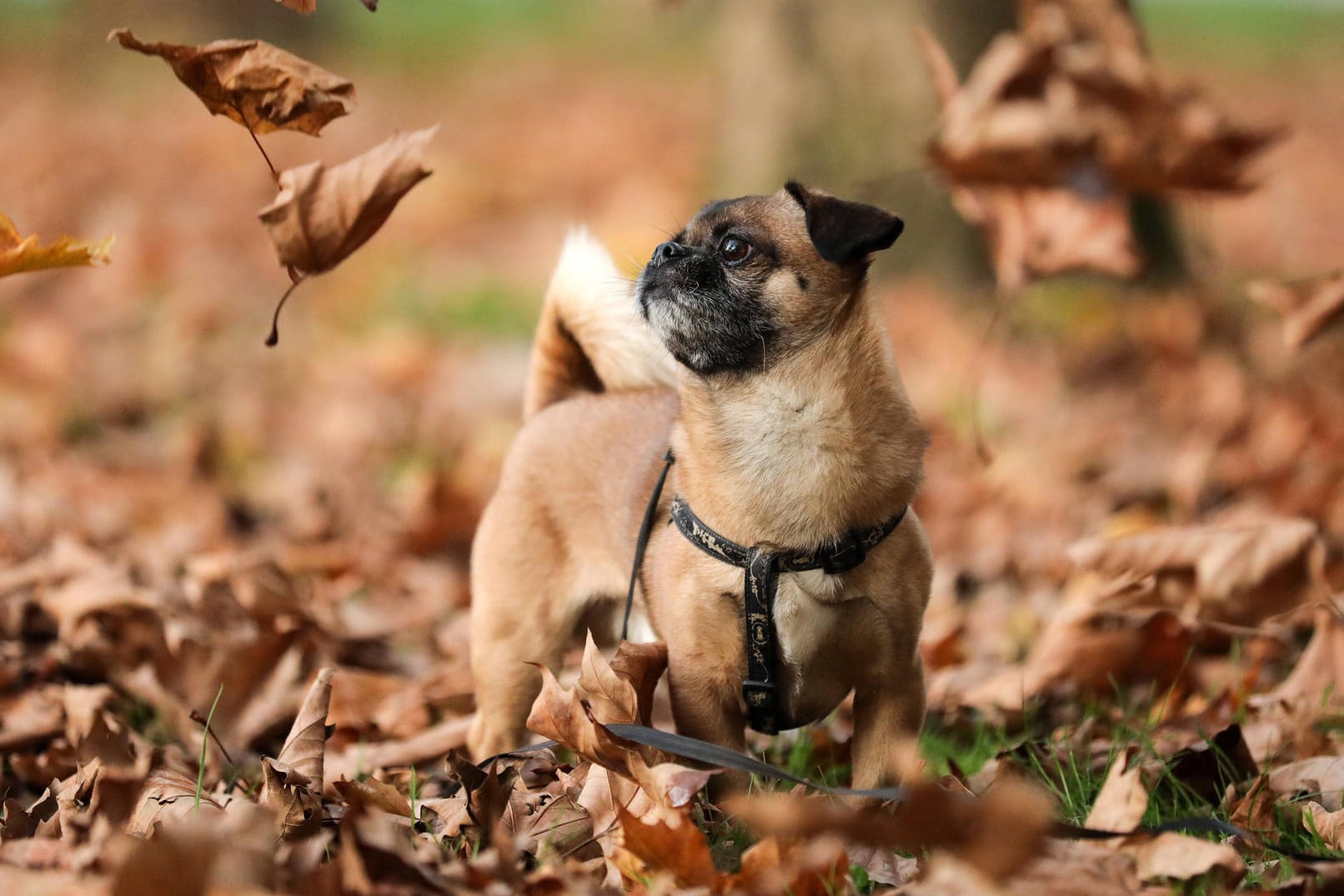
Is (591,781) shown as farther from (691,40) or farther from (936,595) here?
(691,40)

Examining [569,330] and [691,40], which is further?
[691,40]

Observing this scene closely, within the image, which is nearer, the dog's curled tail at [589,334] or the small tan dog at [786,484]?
the small tan dog at [786,484]

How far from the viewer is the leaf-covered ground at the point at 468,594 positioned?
2135 mm

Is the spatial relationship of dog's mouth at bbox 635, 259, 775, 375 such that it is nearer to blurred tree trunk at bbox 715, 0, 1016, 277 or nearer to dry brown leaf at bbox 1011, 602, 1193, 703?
dry brown leaf at bbox 1011, 602, 1193, 703

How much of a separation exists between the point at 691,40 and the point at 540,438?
627 inches

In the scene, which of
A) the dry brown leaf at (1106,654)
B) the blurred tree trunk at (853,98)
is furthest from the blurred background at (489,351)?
the dry brown leaf at (1106,654)

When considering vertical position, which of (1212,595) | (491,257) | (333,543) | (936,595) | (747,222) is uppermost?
(747,222)

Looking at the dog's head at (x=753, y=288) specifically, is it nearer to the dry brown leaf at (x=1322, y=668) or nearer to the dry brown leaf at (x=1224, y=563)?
the dry brown leaf at (x=1224, y=563)

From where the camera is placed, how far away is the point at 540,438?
11.5 feet

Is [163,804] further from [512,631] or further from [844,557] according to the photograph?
[844,557]

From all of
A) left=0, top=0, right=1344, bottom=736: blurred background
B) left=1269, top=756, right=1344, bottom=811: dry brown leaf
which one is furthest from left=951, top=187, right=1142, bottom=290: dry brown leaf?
left=1269, top=756, right=1344, bottom=811: dry brown leaf

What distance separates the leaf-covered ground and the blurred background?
31 millimetres

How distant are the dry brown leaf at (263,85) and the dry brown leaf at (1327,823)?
2204 millimetres

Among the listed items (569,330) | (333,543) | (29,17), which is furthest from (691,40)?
(569,330)
